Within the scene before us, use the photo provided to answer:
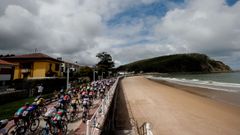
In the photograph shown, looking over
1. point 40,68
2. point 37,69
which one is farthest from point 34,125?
point 37,69

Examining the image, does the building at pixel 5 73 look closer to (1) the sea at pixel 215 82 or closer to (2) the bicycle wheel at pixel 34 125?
(2) the bicycle wheel at pixel 34 125

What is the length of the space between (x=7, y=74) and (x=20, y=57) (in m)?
9.44

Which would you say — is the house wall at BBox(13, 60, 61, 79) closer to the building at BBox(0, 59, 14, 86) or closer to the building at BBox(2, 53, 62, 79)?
the building at BBox(2, 53, 62, 79)

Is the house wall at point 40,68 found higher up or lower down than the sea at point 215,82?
higher up

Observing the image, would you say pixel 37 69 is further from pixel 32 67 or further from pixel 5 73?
pixel 5 73

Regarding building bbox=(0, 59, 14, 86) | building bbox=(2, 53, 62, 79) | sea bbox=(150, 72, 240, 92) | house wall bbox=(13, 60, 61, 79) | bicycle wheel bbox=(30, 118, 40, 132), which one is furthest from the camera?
building bbox=(2, 53, 62, 79)

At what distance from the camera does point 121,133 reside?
909 centimetres

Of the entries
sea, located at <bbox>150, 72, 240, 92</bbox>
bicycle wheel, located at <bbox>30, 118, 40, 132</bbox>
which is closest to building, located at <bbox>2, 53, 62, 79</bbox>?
bicycle wheel, located at <bbox>30, 118, 40, 132</bbox>

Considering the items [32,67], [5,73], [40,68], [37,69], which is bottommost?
[5,73]

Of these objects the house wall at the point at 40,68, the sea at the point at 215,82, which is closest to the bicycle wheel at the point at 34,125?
the house wall at the point at 40,68

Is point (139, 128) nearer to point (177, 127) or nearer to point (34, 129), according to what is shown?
point (177, 127)

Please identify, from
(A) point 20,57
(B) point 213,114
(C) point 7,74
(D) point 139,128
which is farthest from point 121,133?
(A) point 20,57

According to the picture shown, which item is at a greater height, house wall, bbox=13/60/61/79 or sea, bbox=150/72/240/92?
house wall, bbox=13/60/61/79

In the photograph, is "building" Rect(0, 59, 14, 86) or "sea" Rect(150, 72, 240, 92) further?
"sea" Rect(150, 72, 240, 92)
